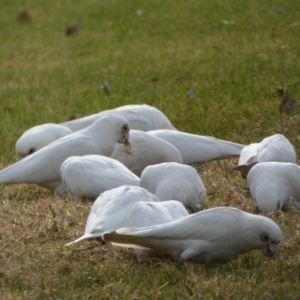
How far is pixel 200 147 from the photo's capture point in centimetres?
521

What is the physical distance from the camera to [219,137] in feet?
19.1

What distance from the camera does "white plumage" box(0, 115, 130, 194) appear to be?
4.85 m

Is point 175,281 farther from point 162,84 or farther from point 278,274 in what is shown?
point 162,84

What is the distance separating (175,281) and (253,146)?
6.03 feet

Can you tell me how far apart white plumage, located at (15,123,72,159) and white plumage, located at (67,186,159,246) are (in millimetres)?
1613

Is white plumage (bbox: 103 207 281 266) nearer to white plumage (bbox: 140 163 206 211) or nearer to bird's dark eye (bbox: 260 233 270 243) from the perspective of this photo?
bird's dark eye (bbox: 260 233 270 243)

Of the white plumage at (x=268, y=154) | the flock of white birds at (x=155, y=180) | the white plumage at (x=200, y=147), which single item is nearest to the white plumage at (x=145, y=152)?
the flock of white birds at (x=155, y=180)

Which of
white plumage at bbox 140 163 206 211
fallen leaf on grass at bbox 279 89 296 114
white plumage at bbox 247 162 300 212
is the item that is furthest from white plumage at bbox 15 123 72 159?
white plumage at bbox 247 162 300 212

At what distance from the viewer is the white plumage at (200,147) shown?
5.16 meters

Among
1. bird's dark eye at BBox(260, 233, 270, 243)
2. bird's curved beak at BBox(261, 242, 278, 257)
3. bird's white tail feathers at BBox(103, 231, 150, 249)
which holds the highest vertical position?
bird's white tail feathers at BBox(103, 231, 150, 249)

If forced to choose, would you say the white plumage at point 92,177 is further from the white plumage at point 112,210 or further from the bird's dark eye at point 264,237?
the bird's dark eye at point 264,237

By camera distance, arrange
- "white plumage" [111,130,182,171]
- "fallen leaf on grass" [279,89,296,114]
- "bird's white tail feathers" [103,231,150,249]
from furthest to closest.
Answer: "fallen leaf on grass" [279,89,296,114], "white plumage" [111,130,182,171], "bird's white tail feathers" [103,231,150,249]

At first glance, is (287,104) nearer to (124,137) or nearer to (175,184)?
(124,137)

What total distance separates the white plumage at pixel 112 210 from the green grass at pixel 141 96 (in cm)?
10
